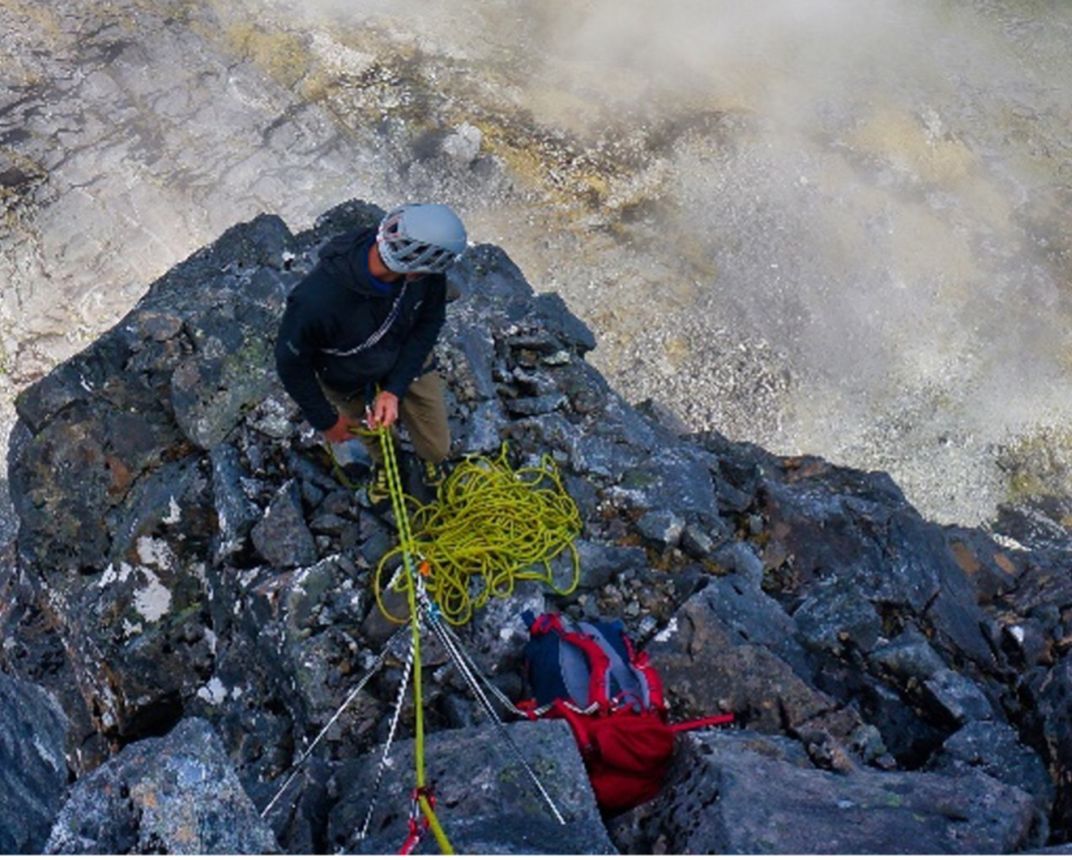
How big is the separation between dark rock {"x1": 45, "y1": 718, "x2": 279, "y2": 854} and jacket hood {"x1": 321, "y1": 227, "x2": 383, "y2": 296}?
132 inches

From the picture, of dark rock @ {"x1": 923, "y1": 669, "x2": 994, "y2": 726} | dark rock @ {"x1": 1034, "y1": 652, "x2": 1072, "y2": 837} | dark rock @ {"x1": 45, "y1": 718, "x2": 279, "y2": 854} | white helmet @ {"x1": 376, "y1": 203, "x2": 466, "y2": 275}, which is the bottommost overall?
dark rock @ {"x1": 923, "y1": 669, "x2": 994, "y2": 726}

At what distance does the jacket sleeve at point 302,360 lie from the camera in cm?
706

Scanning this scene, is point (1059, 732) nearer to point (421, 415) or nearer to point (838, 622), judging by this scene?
point (838, 622)

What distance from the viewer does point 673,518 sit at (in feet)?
31.2

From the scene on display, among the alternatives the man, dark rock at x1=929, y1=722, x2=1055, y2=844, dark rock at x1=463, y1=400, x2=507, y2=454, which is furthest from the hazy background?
the man

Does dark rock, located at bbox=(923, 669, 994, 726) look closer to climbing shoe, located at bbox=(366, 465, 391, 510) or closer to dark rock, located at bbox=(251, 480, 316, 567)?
climbing shoe, located at bbox=(366, 465, 391, 510)

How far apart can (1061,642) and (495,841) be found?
700cm

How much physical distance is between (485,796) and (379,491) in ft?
11.8

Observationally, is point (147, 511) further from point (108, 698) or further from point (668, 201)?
point (668, 201)

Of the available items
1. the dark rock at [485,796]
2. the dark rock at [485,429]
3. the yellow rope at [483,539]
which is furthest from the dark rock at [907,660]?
the dark rock at [485,429]

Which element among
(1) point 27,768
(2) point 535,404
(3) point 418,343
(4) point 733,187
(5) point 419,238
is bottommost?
(4) point 733,187

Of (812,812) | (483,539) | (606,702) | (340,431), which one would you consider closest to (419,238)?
(340,431)

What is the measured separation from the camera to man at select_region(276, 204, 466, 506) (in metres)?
6.63

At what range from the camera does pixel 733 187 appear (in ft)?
89.6
